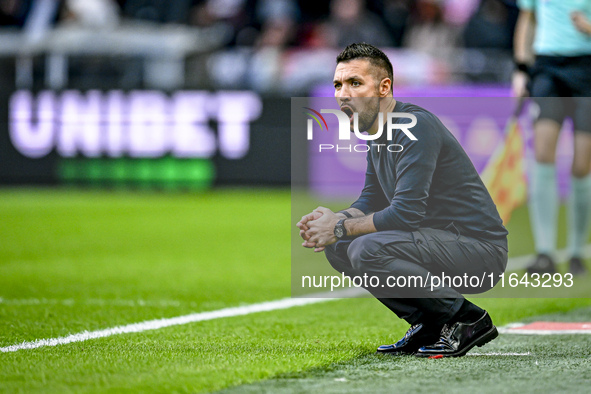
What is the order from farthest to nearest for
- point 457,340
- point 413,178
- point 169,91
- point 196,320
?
point 169,91
point 196,320
point 457,340
point 413,178

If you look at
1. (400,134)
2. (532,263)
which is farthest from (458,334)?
(532,263)

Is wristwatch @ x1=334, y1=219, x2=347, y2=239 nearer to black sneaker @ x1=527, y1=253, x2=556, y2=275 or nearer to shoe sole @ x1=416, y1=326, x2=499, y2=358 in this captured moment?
shoe sole @ x1=416, y1=326, x2=499, y2=358

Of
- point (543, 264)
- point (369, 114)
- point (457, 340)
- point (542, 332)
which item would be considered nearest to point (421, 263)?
point (457, 340)

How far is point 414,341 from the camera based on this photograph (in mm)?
3055

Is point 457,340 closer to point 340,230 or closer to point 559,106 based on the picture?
point 340,230

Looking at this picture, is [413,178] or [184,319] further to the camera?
[184,319]

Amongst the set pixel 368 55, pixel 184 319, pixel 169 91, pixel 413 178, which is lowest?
pixel 184 319

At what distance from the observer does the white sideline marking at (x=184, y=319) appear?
3.23 metres

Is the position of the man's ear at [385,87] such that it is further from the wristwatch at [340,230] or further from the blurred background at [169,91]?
A: the blurred background at [169,91]

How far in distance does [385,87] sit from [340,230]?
Result: 0.50m

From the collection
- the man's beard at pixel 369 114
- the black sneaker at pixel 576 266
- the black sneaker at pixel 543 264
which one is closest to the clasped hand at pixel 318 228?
the man's beard at pixel 369 114

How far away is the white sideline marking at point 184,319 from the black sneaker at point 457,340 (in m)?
1.21

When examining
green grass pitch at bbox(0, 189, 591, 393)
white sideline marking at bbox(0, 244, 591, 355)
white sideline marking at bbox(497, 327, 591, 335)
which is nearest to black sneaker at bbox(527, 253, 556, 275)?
white sideline marking at bbox(0, 244, 591, 355)

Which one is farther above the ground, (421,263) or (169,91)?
(169,91)
